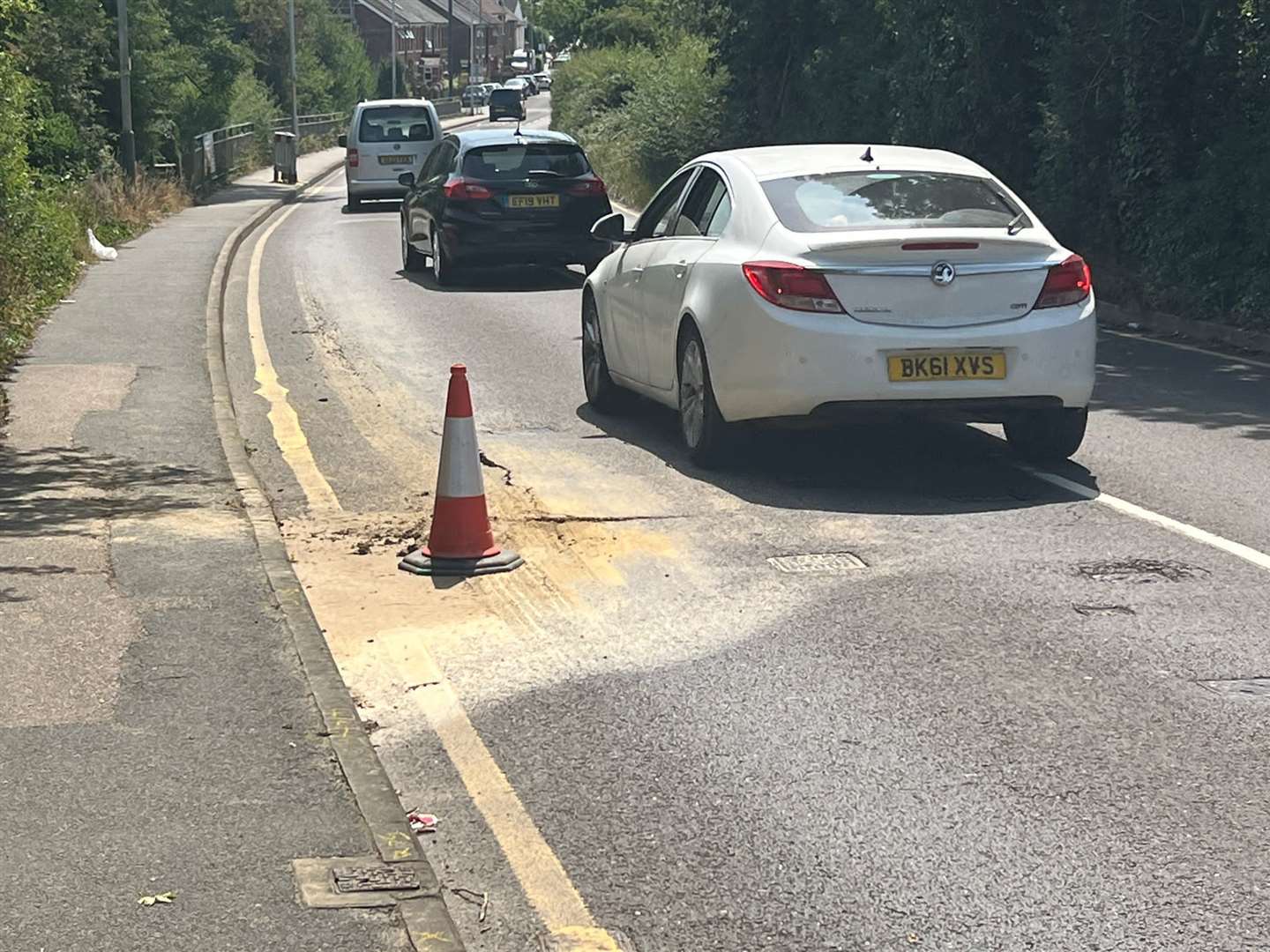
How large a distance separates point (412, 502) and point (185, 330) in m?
8.27

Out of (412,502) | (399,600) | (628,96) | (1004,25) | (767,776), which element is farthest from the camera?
(628,96)

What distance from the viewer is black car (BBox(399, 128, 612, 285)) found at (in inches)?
845

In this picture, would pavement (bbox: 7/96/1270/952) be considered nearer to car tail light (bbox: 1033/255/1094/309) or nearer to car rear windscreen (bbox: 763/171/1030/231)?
car tail light (bbox: 1033/255/1094/309)

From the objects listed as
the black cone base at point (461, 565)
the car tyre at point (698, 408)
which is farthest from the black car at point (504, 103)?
the black cone base at point (461, 565)

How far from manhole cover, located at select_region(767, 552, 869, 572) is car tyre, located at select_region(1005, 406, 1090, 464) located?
2.10m

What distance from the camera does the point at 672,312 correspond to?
1065 centimetres

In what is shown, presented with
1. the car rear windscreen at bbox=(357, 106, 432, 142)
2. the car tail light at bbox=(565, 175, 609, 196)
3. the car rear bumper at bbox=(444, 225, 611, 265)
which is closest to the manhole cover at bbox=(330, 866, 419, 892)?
the car rear bumper at bbox=(444, 225, 611, 265)

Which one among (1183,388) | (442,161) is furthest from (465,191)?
(1183,388)

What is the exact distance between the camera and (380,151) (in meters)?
38.0

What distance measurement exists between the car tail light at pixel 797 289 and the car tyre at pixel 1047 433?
4.09 feet

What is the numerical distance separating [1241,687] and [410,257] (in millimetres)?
18395

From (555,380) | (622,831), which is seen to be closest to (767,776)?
(622,831)

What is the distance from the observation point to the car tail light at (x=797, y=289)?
31.4 ft

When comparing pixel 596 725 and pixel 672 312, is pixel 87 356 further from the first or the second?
pixel 596 725
